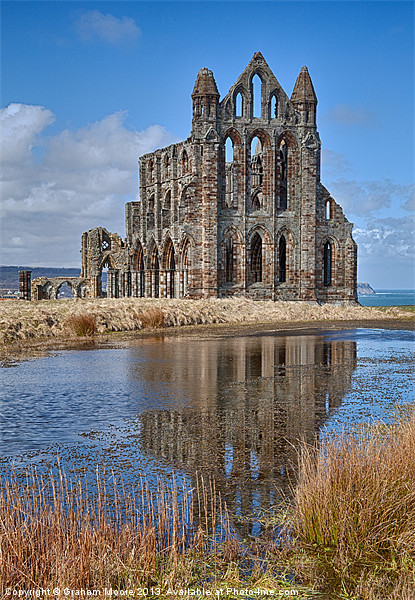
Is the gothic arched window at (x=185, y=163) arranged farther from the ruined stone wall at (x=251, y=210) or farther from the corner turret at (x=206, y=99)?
the corner turret at (x=206, y=99)

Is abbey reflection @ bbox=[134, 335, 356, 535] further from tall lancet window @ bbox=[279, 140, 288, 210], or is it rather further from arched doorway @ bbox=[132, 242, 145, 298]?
arched doorway @ bbox=[132, 242, 145, 298]

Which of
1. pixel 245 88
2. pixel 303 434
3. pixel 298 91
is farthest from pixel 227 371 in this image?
pixel 298 91

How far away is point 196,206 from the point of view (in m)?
47.3

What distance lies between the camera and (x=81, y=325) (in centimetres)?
2641

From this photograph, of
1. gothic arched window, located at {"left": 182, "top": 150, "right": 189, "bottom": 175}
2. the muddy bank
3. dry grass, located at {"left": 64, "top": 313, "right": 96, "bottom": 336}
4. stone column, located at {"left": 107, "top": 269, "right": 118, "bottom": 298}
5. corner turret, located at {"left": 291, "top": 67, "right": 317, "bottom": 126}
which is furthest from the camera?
stone column, located at {"left": 107, "top": 269, "right": 118, "bottom": 298}

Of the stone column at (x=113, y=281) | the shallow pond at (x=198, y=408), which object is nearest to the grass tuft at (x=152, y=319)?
the shallow pond at (x=198, y=408)

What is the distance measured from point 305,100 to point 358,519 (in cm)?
4783

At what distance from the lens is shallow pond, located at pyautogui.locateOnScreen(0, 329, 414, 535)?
8242 mm

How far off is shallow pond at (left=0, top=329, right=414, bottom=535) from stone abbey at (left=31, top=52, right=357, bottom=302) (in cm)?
2658

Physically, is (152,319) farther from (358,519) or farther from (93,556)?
(93,556)

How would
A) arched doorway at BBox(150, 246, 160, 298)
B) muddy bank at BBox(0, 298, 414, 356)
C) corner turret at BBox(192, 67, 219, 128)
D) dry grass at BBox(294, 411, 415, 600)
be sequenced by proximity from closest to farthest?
dry grass at BBox(294, 411, 415, 600), muddy bank at BBox(0, 298, 414, 356), corner turret at BBox(192, 67, 219, 128), arched doorway at BBox(150, 246, 160, 298)

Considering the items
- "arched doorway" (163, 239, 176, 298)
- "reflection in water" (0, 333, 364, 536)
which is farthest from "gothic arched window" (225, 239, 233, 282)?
"reflection in water" (0, 333, 364, 536)

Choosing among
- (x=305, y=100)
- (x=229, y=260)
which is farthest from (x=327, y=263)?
(x=305, y=100)

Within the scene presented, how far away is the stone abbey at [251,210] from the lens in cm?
4703
